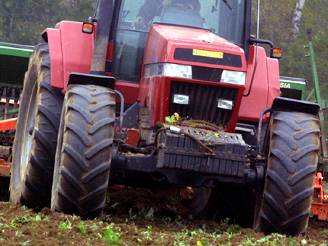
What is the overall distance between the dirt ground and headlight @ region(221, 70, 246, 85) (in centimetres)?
136

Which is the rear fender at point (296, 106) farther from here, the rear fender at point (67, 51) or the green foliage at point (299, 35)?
the green foliage at point (299, 35)

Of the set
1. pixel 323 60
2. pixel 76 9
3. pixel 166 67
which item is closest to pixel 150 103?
pixel 166 67

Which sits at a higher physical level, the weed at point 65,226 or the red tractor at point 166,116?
the red tractor at point 166,116

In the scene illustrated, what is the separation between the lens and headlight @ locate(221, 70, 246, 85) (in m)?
7.66

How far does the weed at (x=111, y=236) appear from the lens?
555cm

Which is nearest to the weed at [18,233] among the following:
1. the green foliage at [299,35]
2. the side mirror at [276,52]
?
the side mirror at [276,52]

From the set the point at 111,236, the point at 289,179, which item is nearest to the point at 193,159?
the point at 289,179

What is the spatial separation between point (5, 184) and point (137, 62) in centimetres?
304

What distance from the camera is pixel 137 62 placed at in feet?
27.6

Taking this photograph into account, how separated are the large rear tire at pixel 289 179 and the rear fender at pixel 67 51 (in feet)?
7.04

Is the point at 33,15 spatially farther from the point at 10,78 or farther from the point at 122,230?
the point at 122,230

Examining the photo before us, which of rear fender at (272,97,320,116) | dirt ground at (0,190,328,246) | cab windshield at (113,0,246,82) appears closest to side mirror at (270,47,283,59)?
cab windshield at (113,0,246,82)

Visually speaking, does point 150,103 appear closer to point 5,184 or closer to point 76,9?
point 5,184

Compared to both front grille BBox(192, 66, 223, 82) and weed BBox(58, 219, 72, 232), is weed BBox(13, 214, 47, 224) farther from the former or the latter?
front grille BBox(192, 66, 223, 82)
